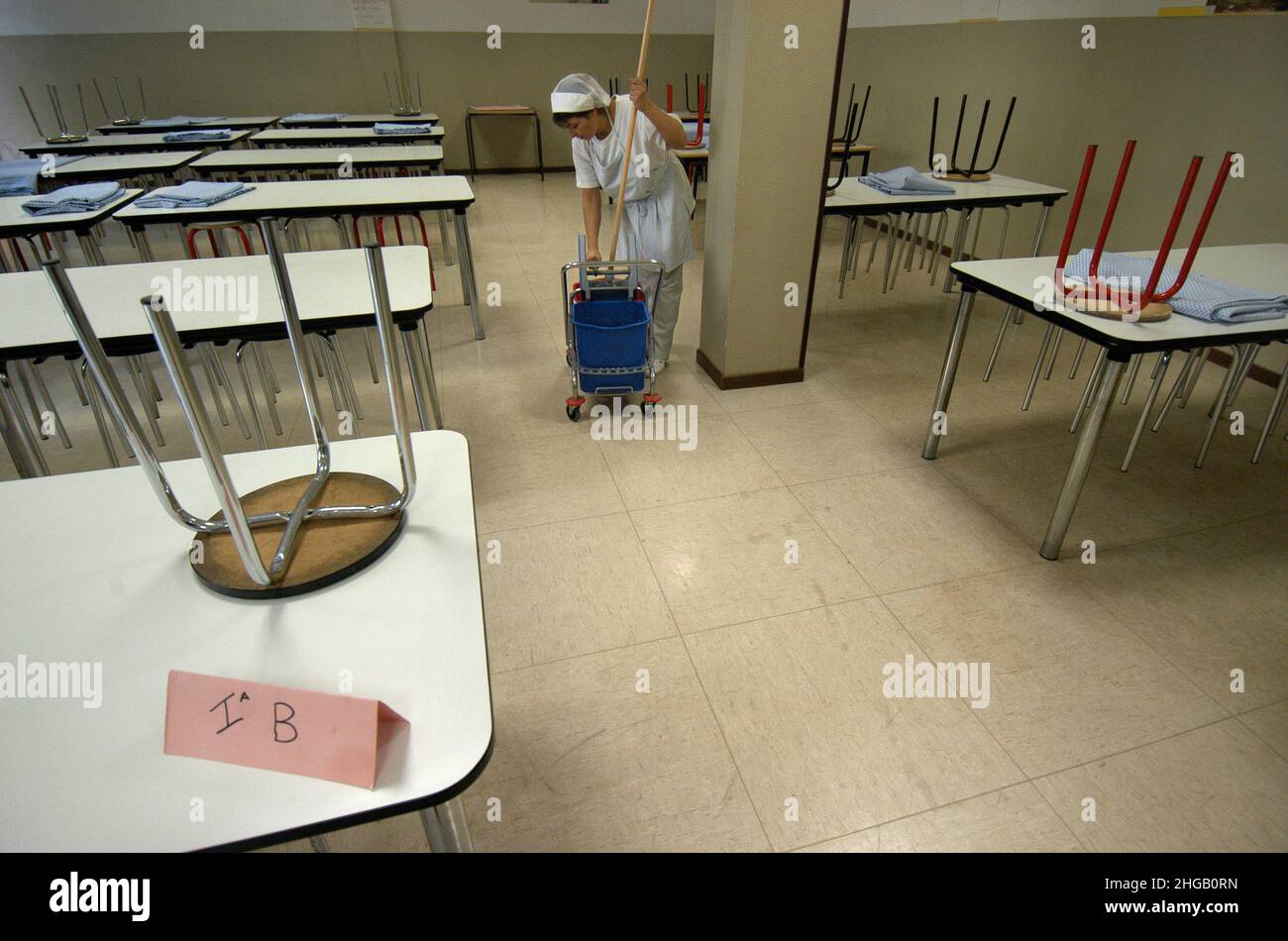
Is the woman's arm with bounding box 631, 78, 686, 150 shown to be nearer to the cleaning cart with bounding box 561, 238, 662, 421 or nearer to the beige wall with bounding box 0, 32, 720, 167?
the cleaning cart with bounding box 561, 238, 662, 421

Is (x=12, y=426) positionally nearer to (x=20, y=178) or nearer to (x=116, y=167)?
(x=20, y=178)

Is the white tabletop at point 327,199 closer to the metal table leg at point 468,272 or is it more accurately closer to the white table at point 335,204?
the white table at point 335,204

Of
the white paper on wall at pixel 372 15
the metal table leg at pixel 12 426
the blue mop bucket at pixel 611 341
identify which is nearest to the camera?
the metal table leg at pixel 12 426

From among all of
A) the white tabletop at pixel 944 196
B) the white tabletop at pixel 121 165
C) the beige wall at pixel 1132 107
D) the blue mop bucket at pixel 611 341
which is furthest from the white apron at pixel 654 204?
the white tabletop at pixel 121 165

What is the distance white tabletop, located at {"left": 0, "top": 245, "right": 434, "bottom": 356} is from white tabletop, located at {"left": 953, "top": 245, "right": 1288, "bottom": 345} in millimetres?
1810

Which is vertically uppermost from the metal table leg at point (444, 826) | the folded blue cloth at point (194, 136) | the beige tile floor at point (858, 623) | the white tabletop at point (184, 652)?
the folded blue cloth at point (194, 136)

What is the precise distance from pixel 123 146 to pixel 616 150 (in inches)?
176

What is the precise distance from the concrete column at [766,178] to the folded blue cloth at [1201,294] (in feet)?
3.63

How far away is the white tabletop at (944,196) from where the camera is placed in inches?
131

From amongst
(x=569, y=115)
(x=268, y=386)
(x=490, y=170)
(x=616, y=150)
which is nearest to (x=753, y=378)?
(x=616, y=150)

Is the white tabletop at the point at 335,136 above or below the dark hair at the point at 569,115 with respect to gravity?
below

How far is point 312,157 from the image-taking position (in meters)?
4.40

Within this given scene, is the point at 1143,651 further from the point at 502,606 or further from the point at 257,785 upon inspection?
the point at 257,785
